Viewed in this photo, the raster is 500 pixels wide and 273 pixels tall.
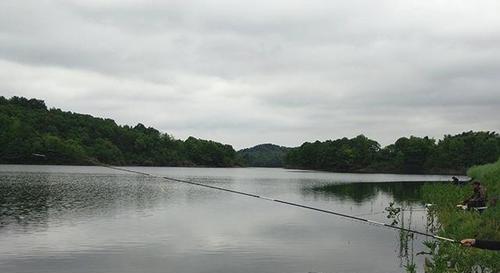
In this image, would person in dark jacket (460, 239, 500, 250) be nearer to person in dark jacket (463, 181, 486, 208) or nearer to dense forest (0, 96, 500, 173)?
person in dark jacket (463, 181, 486, 208)

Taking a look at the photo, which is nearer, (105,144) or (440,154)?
(105,144)

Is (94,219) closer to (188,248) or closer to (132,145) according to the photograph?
(188,248)

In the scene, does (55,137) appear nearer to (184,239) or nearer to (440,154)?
(184,239)

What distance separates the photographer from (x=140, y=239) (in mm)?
25266

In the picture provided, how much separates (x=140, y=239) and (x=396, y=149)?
18369cm

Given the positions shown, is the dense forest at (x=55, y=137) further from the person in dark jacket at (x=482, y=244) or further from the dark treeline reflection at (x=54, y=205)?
the person in dark jacket at (x=482, y=244)

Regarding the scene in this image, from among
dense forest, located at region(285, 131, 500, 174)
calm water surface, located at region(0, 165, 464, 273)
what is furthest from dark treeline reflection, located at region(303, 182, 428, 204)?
A: dense forest, located at region(285, 131, 500, 174)

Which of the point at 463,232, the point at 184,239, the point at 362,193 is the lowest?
the point at 184,239

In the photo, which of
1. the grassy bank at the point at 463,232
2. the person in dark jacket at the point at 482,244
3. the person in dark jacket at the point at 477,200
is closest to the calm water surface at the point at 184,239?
the grassy bank at the point at 463,232

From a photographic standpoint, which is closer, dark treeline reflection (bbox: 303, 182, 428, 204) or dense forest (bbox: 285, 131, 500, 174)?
dark treeline reflection (bbox: 303, 182, 428, 204)

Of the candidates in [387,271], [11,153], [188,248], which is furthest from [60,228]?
[11,153]

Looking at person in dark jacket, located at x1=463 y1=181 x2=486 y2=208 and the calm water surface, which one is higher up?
person in dark jacket, located at x1=463 y1=181 x2=486 y2=208

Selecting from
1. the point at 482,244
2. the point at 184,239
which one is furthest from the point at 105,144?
the point at 482,244

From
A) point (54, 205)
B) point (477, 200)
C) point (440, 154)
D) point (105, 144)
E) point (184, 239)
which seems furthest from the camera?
point (440, 154)
